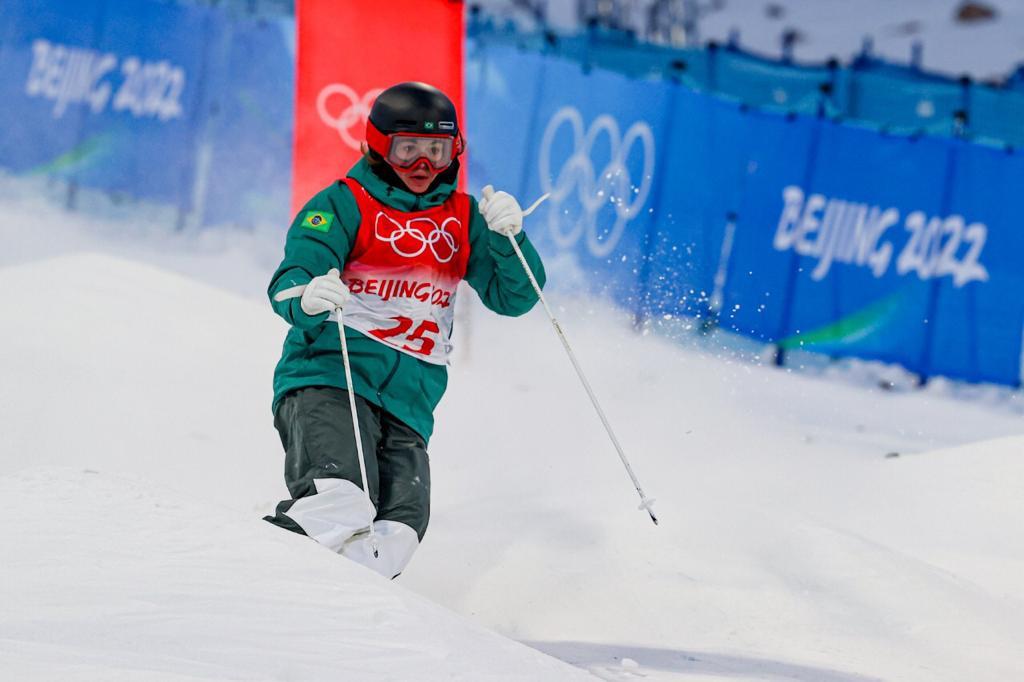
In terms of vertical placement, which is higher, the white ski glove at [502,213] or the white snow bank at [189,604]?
the white ski glove at [502,213]

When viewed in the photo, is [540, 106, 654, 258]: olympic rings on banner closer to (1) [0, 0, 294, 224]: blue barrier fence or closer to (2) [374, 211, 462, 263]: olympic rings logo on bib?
(1) [0, 0, 294, 224]: blue barrier fence

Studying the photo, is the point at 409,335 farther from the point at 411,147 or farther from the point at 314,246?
the point at 411,147

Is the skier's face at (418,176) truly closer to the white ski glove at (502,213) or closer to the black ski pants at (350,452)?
the white ski glove at (502,213)

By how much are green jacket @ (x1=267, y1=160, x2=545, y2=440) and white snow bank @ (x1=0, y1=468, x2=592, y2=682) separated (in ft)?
2.94

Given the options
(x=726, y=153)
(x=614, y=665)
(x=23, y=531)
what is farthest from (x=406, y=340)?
(x=726, y=153)

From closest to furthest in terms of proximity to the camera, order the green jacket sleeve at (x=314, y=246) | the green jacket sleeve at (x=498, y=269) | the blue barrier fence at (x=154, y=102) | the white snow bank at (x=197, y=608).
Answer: the white snow bank at (x=197, y=608), the green jacket sleeve at (x=314, y=246), the green jacket sleeve at (x=498, y=269), the blue barrier fence at (x=154, y=102)

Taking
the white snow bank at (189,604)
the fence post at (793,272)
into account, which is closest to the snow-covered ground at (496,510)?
the white snow bank at (189,604)

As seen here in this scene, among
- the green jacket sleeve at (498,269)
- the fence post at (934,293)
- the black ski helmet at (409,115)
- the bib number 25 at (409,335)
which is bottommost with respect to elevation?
the fence post at (934,293)

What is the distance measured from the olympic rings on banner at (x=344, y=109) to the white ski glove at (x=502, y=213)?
415 cm

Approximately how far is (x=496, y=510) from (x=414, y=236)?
1.73 metres

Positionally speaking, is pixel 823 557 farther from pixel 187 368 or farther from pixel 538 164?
pixel 538 164

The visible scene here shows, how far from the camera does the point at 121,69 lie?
9492 mm

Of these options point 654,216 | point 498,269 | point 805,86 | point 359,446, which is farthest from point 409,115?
point 805,86

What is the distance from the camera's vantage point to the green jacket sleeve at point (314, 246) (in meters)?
3.78
